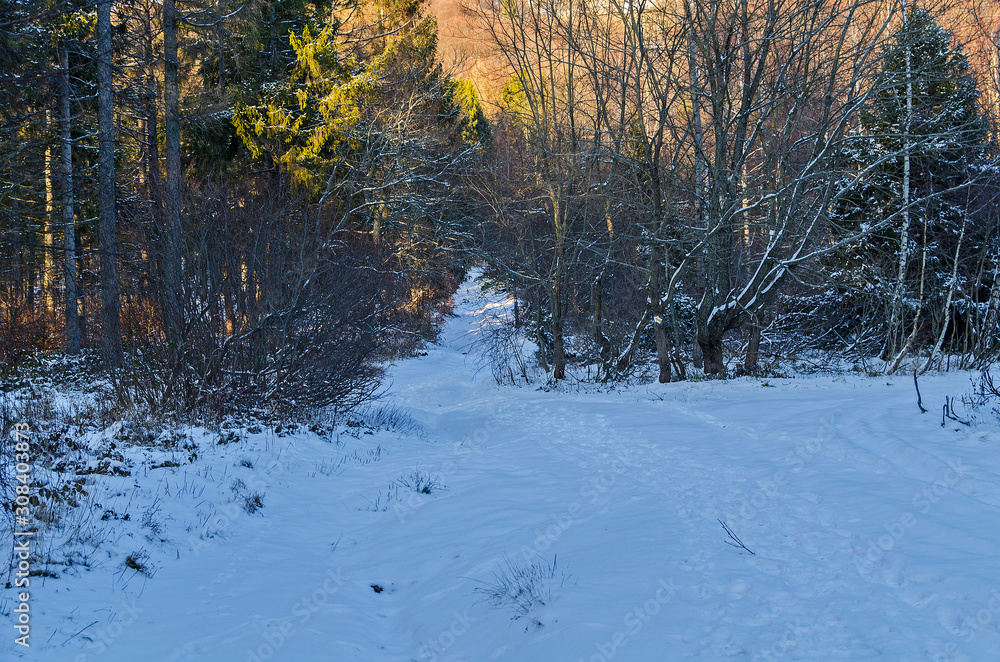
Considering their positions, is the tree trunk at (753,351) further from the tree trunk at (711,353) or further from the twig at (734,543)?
the twig at (734,543)

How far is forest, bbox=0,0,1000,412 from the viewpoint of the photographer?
1001 centimetres

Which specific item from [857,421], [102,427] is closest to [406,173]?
[102,427]

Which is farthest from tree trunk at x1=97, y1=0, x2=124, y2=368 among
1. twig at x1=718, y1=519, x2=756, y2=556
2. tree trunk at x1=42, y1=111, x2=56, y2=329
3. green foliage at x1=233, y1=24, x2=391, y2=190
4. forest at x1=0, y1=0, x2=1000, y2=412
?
twig at x1=718, y1=519, x2=756, y2=556

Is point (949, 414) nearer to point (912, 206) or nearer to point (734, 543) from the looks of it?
point (734, 543)

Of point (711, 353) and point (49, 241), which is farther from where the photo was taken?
point (49, 241)

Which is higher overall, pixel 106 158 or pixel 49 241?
pixel 106 158

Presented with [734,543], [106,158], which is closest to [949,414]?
[734,543]

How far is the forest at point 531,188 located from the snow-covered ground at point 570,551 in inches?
126

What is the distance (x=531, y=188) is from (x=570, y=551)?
1495 cm

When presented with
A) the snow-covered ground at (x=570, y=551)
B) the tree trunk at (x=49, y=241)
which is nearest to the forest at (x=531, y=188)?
the tree trunk at (x=49, y=241)

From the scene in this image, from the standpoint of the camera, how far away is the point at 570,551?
4.62 metres

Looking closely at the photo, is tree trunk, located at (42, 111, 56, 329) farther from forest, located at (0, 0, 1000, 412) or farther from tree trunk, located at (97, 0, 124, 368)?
tree trunk, located at (97, 0, 124, 368)

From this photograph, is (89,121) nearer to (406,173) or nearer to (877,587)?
(406,173)

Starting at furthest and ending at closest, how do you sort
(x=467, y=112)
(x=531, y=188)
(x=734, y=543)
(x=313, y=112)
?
1. (x=467, y=112)
2. (x=313, y=112)
3. (x=531, y=188)
4. (x=734, y=543)
